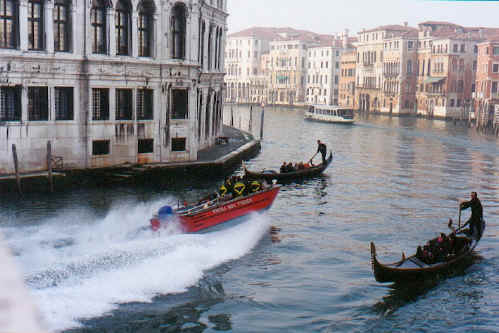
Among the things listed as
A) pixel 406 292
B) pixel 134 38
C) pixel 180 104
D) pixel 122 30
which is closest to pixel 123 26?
pixel 122 30

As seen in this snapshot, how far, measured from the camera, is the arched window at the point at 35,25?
20875mm

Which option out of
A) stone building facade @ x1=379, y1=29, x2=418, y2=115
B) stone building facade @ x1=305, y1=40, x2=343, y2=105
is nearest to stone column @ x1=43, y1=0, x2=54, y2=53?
stone building facade @ x1=379, y1=29, x2=418, y2=115

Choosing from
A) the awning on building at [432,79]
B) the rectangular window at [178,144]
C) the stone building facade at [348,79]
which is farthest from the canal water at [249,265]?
the stone building facade at [348,79]

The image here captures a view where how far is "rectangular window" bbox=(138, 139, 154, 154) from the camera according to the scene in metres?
23.6

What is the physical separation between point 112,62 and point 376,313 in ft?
50.9

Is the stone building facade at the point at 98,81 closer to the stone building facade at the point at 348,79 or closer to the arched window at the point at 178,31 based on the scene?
the arched window at the point at 178,31

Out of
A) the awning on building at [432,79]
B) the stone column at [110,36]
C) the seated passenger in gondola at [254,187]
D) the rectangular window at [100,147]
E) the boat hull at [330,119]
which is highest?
the awning on building at [432,79]

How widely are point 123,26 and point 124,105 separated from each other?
3.10 m

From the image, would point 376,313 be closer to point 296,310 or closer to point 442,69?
point 296,310

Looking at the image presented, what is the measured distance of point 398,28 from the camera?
94.8 metres

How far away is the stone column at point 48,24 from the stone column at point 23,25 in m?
0.68

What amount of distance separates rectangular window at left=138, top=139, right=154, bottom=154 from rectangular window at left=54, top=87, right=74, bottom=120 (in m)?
2.99

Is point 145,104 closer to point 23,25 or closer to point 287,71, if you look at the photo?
point 23,25

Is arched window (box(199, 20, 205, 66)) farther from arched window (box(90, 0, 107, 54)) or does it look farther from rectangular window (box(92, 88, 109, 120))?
rectangular window (box(92, 88, 109, 120))
